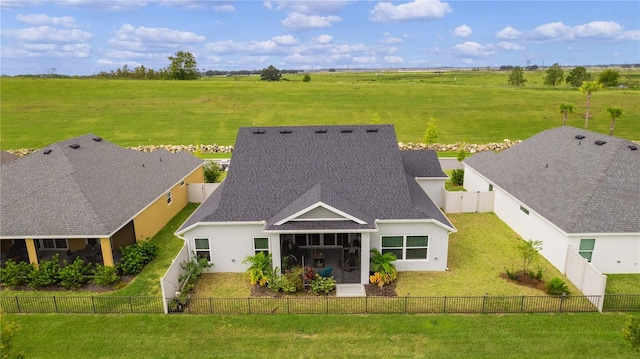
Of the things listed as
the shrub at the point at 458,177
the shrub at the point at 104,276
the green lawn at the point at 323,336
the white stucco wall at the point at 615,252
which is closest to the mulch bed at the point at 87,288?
the shrub at the point at 104,276

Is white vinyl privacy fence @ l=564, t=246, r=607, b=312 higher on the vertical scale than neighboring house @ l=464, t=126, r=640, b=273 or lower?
lower

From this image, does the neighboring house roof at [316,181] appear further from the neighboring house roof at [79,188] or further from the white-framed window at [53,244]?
the white-framed window at [53,244]

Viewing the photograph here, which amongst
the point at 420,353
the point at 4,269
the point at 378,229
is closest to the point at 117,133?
the point at 4,269

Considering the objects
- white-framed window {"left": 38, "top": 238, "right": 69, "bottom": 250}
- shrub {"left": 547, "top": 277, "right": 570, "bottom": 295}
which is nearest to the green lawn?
shrub {"left": 547, "top": 277, "right": 570, "bottom": 295}

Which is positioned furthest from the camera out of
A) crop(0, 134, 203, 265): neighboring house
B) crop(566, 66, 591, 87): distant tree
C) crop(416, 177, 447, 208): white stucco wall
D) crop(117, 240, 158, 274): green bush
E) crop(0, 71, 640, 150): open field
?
crop(566, 66, 591, 87): distant tree

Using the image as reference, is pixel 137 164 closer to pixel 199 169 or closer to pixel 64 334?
pixel 199 169

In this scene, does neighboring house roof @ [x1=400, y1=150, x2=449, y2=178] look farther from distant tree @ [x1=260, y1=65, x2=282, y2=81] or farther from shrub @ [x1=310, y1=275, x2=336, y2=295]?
distant tree @ [x1=260, y1=65, x2=282, y2=81]
